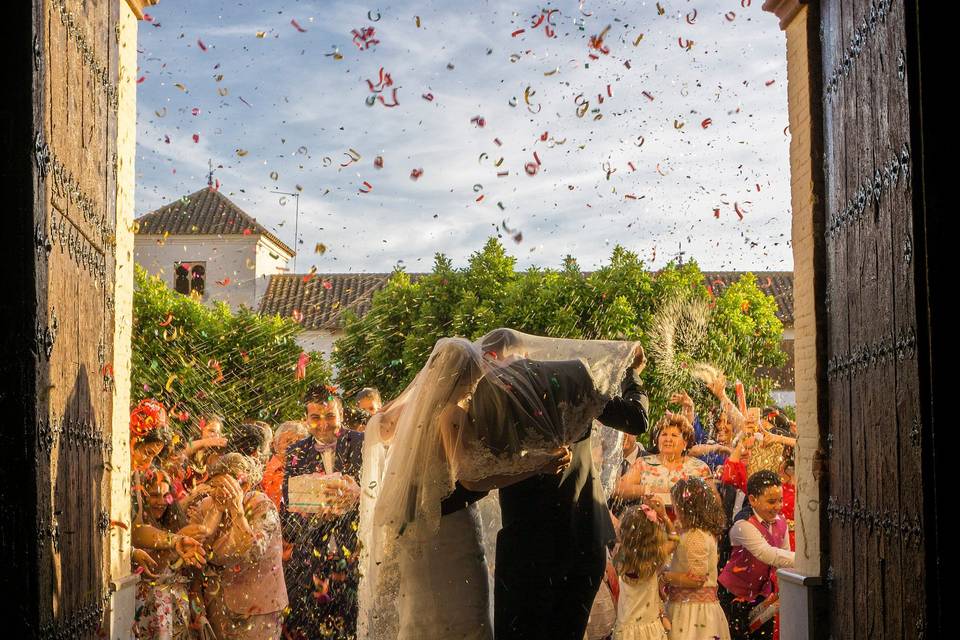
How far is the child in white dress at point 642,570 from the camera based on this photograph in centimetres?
645

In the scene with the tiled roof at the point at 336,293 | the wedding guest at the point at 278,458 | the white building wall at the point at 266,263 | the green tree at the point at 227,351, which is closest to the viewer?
the wedding guest at the point at 278,458

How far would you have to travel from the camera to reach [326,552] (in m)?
7.67

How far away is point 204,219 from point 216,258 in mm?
2111

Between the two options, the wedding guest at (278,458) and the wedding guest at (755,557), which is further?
the wedding guest at (278,458)

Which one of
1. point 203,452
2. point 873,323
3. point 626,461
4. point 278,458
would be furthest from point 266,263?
point 873,323

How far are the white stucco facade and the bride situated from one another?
4384 cm

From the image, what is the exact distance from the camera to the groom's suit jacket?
16.5 feet

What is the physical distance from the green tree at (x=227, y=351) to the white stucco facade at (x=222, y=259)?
13.3m

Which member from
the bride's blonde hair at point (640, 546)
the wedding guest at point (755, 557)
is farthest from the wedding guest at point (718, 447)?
the bride's blonde hair at point (640, 546)

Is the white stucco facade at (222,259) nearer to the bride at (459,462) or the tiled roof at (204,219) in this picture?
the tiled roof at (204,219)

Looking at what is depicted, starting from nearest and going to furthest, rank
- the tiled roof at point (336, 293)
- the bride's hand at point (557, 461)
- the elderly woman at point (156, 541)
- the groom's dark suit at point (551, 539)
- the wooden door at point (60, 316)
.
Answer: the wooden door at point (60, 316), the groom's dark suit at point (551, 539), the bride's hand at point (557, 461), the elderly woman at point (156, 541), the tiled roof at point (336, 293)

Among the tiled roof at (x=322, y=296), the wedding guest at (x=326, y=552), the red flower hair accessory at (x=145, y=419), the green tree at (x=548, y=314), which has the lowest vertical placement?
the wedding guest at (x=326, y=552)

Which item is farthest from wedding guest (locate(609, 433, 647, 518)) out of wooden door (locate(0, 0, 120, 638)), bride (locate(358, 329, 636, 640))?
wooden door (locate(0, 0, 120, 638))

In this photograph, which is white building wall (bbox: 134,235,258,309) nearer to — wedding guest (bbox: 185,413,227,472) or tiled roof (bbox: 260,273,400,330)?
tiled roof (bbox: 260,273,400,330)
